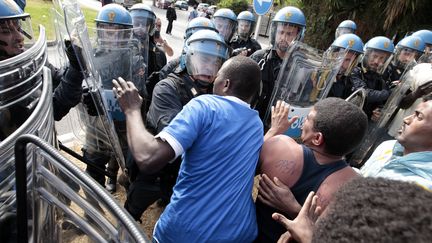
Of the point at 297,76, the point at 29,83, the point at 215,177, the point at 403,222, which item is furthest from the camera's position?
the point at 297,76

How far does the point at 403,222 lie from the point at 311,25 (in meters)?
11.7

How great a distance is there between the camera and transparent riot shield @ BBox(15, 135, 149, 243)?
86cm

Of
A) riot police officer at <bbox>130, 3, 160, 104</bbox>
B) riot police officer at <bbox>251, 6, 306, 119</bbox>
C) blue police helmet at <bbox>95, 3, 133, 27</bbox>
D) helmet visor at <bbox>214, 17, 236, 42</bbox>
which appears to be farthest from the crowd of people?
helmet visor at <bbox>214, 17, 236, 42</bbox>

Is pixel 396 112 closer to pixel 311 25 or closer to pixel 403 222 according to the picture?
pixel 403 222

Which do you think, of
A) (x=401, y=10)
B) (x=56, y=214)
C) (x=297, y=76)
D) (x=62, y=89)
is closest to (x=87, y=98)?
(x=62, y=89)

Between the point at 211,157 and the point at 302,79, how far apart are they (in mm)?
1654

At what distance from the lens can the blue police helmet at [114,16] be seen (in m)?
2.86

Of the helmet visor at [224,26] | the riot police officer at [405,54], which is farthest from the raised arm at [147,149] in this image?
the riot police officer at [405,54]

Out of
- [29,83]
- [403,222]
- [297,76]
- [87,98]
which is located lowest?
[87,98]

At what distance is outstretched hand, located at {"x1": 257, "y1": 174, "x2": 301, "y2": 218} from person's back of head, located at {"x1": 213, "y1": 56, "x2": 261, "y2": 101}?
481 mm

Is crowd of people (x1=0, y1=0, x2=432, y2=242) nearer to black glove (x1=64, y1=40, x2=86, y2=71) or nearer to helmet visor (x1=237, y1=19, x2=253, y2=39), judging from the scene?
black glove (x1=64, y1=40, x2=86, y2=71)

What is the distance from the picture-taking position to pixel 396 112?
3.35 meters

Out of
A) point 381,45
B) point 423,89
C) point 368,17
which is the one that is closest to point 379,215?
point 423,89

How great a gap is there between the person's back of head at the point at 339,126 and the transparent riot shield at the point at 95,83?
1357mm
